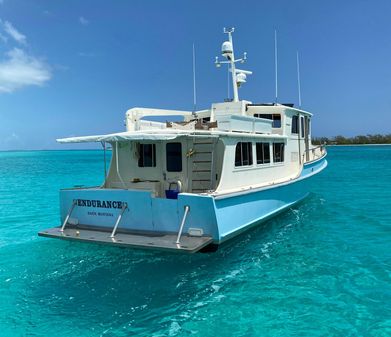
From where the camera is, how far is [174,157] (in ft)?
31.8

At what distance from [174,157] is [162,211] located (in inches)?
89.4

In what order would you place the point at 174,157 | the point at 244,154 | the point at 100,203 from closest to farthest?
the point at 100,203 < the point at 244,154 < the point at 174,157

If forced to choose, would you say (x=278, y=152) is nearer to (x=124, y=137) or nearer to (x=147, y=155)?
(x=147, y=155)

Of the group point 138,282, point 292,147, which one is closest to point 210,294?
point 138,282

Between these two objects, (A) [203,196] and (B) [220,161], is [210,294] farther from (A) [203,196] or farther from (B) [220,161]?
(B) [220,161]

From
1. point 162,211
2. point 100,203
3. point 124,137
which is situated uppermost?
point 124,137

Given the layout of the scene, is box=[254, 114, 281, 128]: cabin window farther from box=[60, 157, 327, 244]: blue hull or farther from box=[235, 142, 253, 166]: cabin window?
box=[60, 157, 327, 244]: blue hull

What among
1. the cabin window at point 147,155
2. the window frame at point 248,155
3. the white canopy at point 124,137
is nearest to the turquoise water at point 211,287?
the window frame at point 248,155

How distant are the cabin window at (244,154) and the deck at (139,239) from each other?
8.78ft

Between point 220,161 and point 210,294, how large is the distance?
12.1ft

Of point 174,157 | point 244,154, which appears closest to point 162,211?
point 174,157

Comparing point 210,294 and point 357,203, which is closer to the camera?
point 210,294

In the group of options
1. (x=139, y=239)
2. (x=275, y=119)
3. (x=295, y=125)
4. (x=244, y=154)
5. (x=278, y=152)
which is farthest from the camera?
(x=295, y=125)

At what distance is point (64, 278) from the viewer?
7.60 m
